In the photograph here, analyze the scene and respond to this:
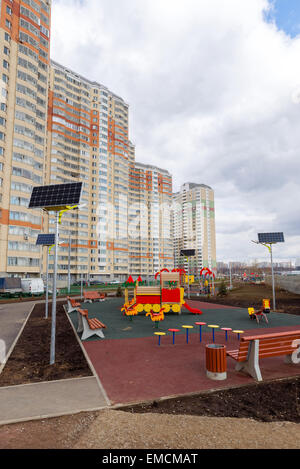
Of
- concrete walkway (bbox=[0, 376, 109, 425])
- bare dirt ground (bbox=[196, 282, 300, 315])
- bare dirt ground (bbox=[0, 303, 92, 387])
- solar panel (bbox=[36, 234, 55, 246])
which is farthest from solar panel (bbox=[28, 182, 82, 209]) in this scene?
bare dirt ground (bbox=[196, 282, 300, 315])

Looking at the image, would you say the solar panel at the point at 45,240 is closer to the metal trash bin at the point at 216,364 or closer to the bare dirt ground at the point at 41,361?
the bare dirt ground at the point at 41,361

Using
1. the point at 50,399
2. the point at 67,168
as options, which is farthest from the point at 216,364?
the point at 67,168

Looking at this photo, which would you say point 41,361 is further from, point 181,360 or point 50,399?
point 181,360

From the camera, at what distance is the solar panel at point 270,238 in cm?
2044

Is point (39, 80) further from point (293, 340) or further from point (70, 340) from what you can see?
point (293, 340)

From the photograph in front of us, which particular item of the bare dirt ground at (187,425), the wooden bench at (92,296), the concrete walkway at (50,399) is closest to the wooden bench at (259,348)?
the bare dirt ground at (187,425)

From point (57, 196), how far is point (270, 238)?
18.1 m

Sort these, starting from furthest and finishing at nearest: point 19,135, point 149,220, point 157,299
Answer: point 149,220, point 19,135, point 157,299

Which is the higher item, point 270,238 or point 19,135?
point 19,135

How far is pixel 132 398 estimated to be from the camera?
5.12 metres

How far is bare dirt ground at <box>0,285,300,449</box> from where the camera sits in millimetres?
3545

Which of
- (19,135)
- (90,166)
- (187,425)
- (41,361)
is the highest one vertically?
(90,166)

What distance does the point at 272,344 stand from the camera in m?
6.66
